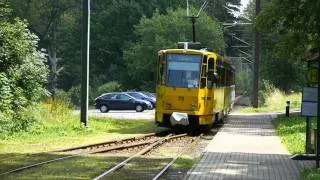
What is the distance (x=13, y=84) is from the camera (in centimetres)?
2239

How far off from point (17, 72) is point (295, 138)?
979 centimetres

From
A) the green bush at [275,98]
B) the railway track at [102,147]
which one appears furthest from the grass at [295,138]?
the green bush at [275,98]

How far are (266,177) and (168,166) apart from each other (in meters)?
2.49

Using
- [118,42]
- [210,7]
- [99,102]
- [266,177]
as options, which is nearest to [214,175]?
[266,177]

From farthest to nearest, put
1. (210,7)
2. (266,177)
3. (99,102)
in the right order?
(210,7) → (99,102) → (266,177)

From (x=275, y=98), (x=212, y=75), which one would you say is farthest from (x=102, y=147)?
(x=275, y=98)

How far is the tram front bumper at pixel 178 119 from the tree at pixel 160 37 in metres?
40.8

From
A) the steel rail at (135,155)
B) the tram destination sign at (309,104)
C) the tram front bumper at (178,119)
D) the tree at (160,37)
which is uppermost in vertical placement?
the tree at (160,37)

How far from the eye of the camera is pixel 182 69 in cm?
2519

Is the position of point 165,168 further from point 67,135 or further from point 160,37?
point 160,37

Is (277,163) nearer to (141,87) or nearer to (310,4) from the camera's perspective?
(310,4)

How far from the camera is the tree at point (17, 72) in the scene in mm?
21094

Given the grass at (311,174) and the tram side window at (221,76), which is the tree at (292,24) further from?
the tram side window at (221,76)

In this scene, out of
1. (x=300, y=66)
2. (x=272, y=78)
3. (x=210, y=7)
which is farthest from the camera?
(x=210, y=7)
